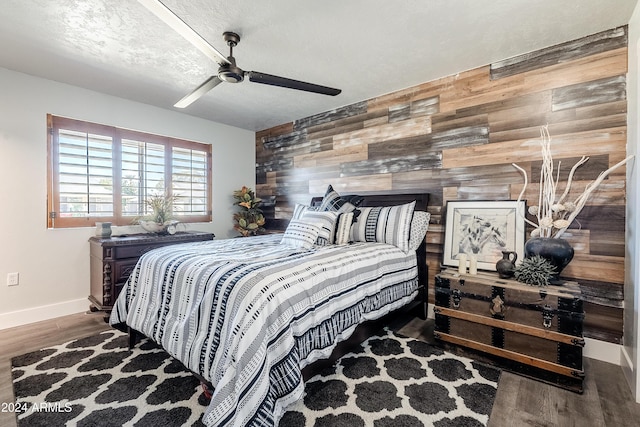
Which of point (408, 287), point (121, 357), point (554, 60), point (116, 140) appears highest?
point (554, 60)

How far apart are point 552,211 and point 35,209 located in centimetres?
504

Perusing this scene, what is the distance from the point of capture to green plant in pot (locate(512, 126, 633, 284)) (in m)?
2.13

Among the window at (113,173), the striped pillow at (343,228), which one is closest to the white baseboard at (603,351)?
the striped pillow at (343,228)

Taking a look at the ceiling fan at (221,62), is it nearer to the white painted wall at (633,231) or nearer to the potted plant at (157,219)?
the potted plant at (157,219)

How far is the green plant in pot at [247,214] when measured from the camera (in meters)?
4.69

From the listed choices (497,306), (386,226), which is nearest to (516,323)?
(497,306)

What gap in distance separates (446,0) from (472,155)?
1.48 meters

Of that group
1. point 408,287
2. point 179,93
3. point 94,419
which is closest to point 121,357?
point 94,419

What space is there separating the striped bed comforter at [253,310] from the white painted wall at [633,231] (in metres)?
1.57

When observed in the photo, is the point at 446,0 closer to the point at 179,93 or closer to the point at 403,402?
the point at 403,402

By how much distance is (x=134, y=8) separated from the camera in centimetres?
199

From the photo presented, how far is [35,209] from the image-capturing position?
307 centimetres

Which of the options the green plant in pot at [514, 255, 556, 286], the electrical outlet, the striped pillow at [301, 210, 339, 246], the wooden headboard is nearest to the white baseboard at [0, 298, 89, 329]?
the electrical outlet

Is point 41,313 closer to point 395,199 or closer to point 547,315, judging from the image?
point 395,199
